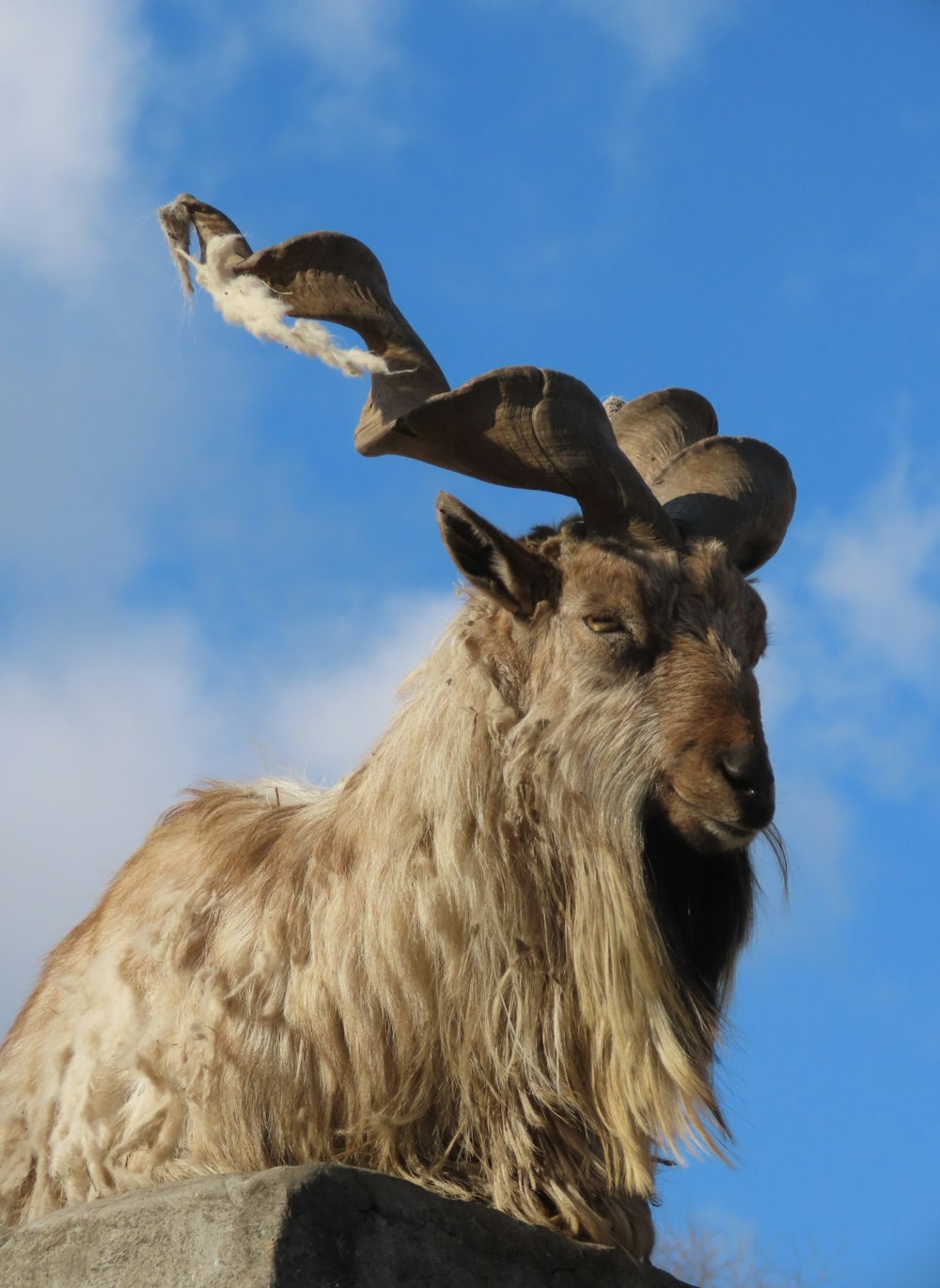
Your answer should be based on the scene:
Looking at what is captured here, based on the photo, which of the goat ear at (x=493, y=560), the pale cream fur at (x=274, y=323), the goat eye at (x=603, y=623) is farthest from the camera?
the pale cream fur at (x=274, y=323)

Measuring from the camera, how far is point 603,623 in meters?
5.30

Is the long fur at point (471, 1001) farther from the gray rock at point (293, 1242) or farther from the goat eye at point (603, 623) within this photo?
the gray rock at point (293, 1242)

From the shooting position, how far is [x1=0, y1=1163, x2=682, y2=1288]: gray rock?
4.44 metres

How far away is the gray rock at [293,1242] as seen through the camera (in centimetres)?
444

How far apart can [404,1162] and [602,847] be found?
1.06 m

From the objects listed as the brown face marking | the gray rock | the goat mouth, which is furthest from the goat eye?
the gray rock

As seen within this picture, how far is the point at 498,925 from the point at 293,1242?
1.14 meters

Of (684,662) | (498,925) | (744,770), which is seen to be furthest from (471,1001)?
(684,662)

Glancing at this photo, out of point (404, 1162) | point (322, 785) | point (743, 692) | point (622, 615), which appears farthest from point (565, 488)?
point (404, 1162)

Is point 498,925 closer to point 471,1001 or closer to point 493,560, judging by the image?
point 471,1001

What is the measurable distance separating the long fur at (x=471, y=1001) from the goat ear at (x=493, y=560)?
96mm

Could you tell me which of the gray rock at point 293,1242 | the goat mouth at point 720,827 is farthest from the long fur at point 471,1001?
the gray rock at point 293,1242

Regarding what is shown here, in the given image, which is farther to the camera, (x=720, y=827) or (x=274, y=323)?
(x=274, y=323)

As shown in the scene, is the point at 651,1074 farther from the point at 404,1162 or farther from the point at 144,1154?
the point at 144,1154
